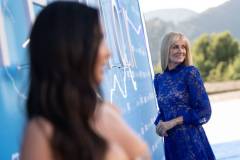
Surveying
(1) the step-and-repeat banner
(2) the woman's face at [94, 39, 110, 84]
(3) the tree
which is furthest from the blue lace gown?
(3) the tree

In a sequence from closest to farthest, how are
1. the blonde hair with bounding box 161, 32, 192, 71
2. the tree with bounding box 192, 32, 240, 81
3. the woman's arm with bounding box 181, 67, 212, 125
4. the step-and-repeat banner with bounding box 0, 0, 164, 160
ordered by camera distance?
the step-and-repeat banner with bounding box 0, 0, 164, 160
the woman's arm with bounding box 181, 67, 212, 125
the blonde hair with bounding box 161, 32, 192, 71
the tree with bounding box 192, 32, 240, 81

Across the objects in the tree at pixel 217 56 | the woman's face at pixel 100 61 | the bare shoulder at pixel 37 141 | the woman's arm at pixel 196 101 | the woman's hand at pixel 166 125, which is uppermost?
the woman's face at pixel 100 61

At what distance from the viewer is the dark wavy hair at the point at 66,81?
124cm

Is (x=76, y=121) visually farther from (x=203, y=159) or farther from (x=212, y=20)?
(x=212, y=20)

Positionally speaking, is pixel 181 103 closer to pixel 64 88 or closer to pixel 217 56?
pixel 64 88

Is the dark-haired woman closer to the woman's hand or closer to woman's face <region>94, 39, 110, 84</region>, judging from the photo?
woman's face <region>94, 39, 110, 84</region>

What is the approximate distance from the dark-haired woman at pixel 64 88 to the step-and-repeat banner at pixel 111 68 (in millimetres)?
522

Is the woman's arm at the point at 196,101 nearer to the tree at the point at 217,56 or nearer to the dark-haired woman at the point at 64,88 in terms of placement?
the dark-haired woman at the point at 64,88

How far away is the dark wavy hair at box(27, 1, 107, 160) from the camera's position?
124 centimetres

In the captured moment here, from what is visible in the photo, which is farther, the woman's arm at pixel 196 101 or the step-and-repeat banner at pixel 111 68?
the woman's arm at pixel 196 101

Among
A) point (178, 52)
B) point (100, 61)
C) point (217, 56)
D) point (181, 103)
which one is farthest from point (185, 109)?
point (217, 56)

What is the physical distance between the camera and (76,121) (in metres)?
1.25

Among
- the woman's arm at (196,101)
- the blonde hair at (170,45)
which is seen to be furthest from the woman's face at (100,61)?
the blonde hair at (170,45)

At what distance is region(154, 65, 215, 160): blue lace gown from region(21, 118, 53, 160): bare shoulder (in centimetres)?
220
